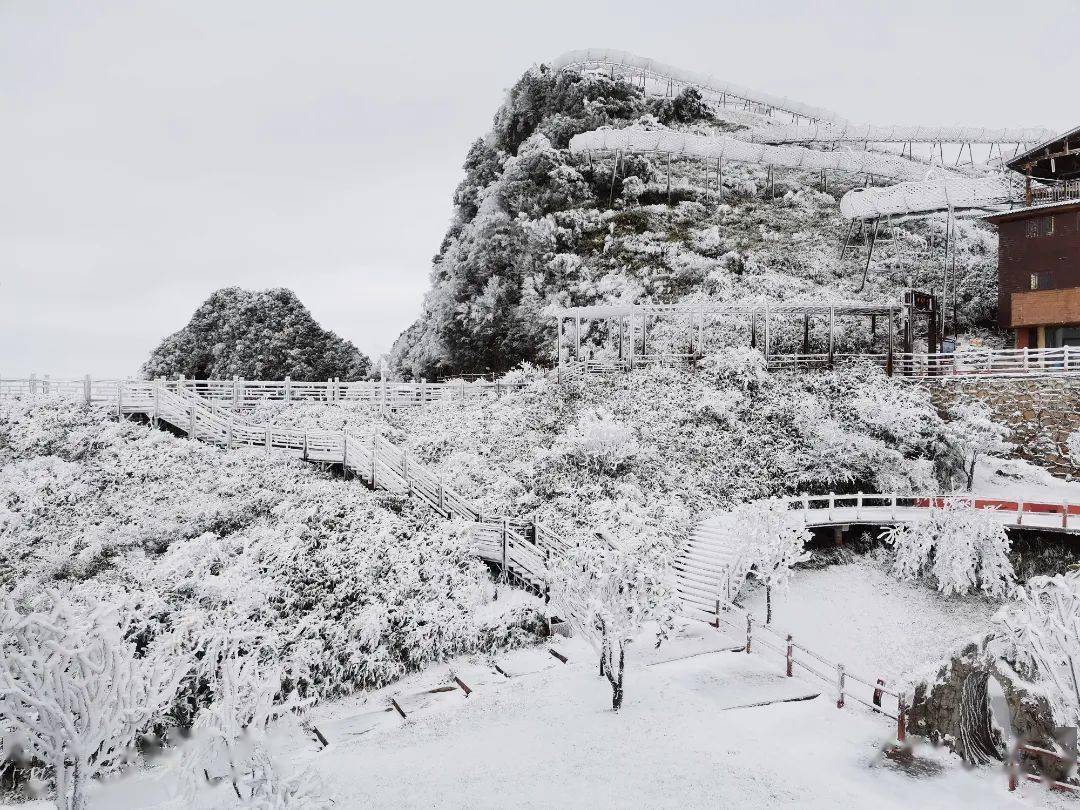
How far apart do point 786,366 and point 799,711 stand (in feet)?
78.4

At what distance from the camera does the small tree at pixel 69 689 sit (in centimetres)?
733

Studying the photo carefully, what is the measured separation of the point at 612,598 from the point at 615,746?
2462 mm

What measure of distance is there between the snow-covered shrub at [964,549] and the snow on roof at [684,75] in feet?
241

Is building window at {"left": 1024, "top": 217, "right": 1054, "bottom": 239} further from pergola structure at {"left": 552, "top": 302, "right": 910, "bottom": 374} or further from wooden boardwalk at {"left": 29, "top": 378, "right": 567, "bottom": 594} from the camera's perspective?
wooden boardwalk at {"left": 29, "top": 378, "right": 567, "bottom": 594}

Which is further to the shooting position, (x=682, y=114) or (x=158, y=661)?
(x=682, y=114)

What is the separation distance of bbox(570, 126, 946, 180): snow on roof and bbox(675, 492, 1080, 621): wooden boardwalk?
4244 cm

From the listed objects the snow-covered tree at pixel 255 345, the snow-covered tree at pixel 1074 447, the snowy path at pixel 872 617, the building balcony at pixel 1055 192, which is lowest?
the snowy path at pixel 872 617

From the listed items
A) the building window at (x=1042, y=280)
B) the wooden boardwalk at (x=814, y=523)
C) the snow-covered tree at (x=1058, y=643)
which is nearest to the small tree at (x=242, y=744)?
the snow-covered tree at (x=1058, y=643)

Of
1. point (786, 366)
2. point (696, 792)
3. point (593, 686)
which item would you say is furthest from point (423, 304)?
point (696, 792)

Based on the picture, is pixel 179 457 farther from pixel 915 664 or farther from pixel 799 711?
pixel 915 664

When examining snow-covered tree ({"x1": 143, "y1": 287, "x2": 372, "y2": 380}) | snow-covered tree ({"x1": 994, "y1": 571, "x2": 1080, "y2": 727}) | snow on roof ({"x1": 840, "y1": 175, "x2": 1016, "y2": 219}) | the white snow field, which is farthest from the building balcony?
snow-covered tree ({"x1": 143, "y1": 287, "x2": 372, "y2": 380})

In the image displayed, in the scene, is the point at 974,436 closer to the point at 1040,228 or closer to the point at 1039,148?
the point at 1040,228

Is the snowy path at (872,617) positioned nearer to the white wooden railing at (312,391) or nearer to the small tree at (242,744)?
the small tree at (242,744)

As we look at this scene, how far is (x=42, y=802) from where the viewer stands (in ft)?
31.2
